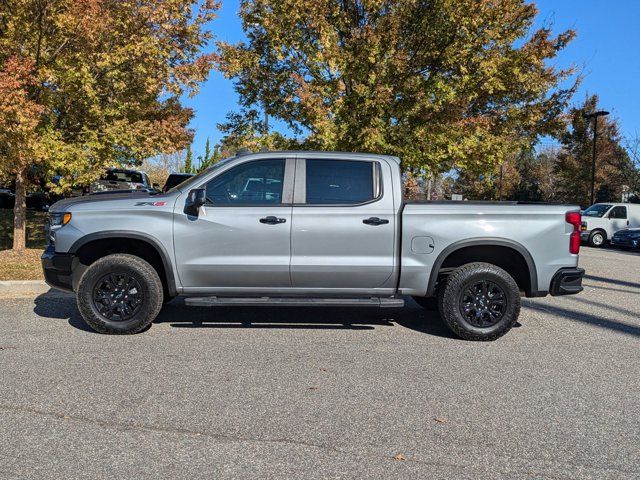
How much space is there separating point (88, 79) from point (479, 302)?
7340 mm

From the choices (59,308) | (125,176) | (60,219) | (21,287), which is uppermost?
(125,176)

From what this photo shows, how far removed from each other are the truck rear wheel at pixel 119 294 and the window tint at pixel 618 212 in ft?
72.5

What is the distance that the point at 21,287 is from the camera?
7645mm

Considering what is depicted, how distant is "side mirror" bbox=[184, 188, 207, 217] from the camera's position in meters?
5.46

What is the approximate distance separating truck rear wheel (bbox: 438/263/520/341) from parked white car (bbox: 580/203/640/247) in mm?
18807

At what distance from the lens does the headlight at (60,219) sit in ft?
18.7

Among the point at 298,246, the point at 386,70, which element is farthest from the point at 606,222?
the point at 298,246

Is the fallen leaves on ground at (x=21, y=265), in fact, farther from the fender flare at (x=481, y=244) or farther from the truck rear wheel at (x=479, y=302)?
the truck rear wheel at (x=479, y=302)

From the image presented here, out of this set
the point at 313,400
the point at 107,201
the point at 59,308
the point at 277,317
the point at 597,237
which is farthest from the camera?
the point at 597,237

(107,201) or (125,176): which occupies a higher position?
(125,176)

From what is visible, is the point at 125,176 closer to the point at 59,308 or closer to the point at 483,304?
the point at 59,308

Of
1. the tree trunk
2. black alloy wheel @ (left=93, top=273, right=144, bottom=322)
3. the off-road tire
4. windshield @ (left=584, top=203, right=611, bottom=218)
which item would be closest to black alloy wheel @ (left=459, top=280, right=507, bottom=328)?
black alloy wheel @ (left=93, top=273, right=144, bottom=322)

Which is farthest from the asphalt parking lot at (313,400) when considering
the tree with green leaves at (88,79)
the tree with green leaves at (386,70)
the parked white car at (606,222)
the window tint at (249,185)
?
the parked white car at (606,222)

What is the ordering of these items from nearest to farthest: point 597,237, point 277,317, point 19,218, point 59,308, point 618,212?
point 277,317
point 59,308
point 19,218
point 597,237
point 618,212
